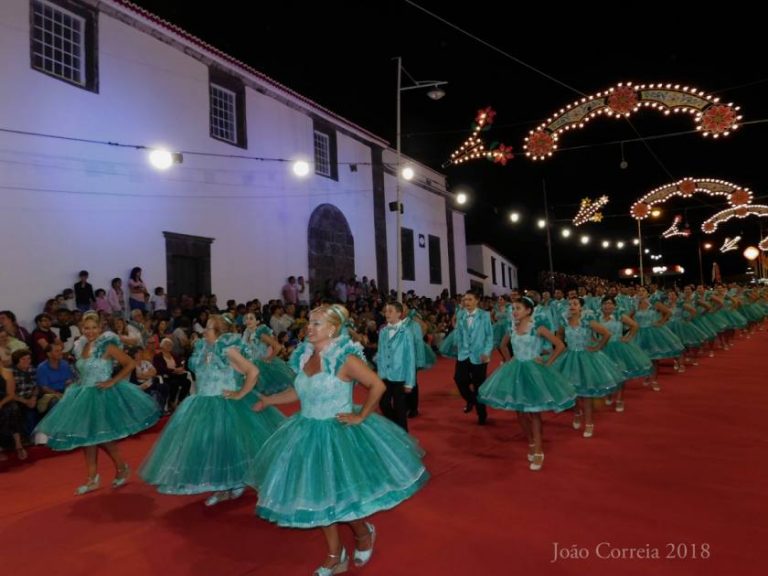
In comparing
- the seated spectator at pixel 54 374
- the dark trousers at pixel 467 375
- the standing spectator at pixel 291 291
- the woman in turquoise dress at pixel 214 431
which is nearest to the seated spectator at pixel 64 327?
the seated spectator at pixel 54 374

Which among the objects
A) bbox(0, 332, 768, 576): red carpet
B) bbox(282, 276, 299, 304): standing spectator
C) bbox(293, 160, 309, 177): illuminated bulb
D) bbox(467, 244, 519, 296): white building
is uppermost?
bbox(293, 160, 309, 177): illuminated bulb

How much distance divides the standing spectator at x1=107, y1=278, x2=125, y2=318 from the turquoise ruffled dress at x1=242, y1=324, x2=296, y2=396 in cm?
458

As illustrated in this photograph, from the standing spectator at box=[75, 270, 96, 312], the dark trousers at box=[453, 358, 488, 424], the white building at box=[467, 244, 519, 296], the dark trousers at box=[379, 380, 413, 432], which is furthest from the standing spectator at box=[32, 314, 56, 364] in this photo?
the white building at box=[467, 244, 519, 296]

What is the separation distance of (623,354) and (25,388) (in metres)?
8.87

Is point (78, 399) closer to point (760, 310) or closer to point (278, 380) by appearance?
point (278, 380)

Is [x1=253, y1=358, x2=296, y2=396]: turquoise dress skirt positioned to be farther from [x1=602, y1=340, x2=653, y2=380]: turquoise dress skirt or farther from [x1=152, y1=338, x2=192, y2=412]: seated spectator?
[x1=602, y1=340, x2=653, y2=380]: turquoise dress skirt

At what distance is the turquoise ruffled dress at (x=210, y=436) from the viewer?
5023 mm

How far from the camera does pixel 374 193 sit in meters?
24.1

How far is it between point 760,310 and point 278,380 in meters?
22.7

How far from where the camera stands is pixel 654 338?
467 inches

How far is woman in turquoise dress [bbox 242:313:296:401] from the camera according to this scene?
868 centimetres

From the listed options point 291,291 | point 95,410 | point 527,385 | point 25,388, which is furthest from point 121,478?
point 291,291

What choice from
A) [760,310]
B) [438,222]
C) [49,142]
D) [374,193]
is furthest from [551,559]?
[438,222]

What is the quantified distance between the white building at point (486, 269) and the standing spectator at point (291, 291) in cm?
2072
